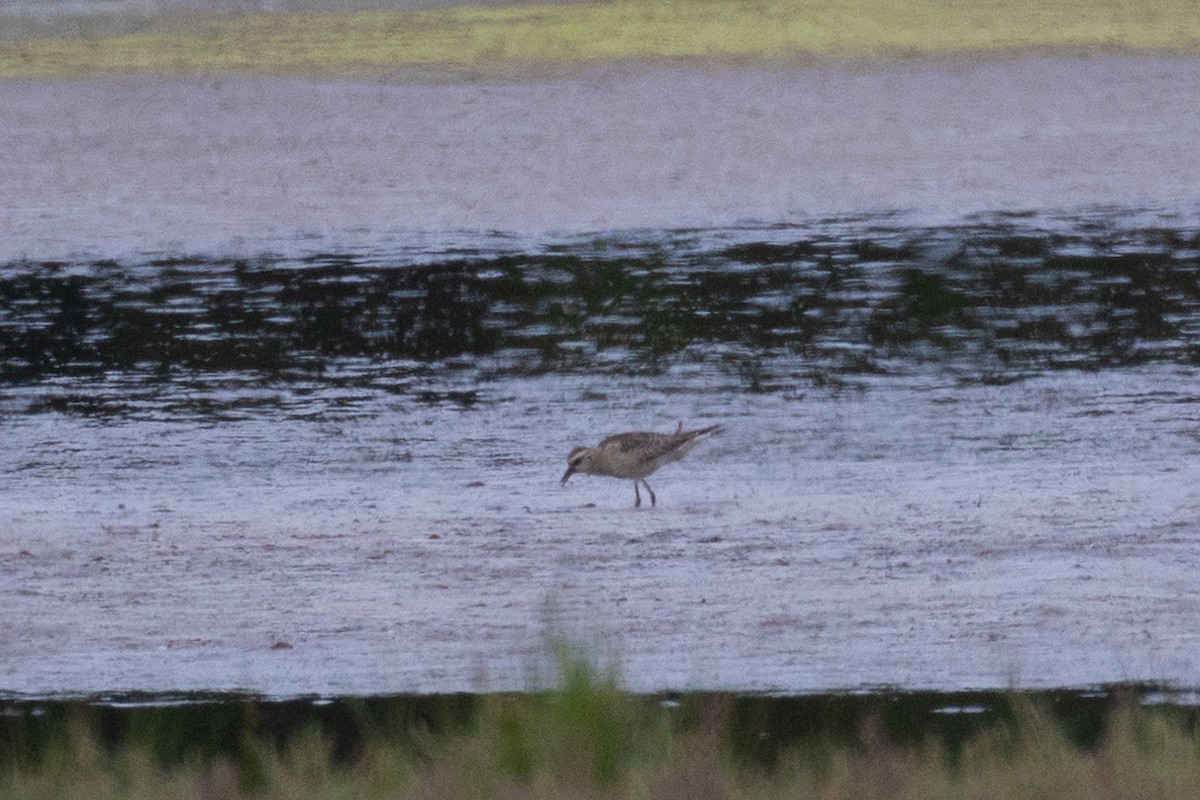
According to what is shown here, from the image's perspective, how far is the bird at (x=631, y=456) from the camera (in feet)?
27.4

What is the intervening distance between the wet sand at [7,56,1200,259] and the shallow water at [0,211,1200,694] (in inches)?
47.4

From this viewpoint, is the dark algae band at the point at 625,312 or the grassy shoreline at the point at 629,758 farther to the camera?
the dark algae band at the point at 625,312

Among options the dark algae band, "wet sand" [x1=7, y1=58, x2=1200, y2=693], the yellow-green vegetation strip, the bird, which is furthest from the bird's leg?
the yellow-green vegetation strip

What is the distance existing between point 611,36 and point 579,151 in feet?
10.2

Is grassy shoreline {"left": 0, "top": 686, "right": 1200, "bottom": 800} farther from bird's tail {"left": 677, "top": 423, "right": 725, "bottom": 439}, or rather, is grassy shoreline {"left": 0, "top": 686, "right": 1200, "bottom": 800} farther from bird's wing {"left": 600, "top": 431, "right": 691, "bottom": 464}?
bird's tail {"left": 677, "top": 423, "right": 725, "bottom": 439}

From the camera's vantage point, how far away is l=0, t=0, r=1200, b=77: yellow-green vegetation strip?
1970 centimetres

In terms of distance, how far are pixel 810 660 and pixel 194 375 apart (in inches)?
214

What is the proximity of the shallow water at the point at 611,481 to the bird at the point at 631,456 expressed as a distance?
131 mm

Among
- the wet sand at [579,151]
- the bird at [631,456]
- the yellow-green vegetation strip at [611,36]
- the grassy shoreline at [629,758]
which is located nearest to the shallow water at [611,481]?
the bird at [631,456]

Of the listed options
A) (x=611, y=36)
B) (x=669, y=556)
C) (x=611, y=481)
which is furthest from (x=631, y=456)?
(x=611, y=36)

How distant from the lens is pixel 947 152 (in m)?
17.1

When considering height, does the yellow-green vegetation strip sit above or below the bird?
above

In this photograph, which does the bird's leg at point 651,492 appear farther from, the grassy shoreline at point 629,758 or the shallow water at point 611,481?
the grassy shoreline at point 629,758

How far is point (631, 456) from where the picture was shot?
838 cm
